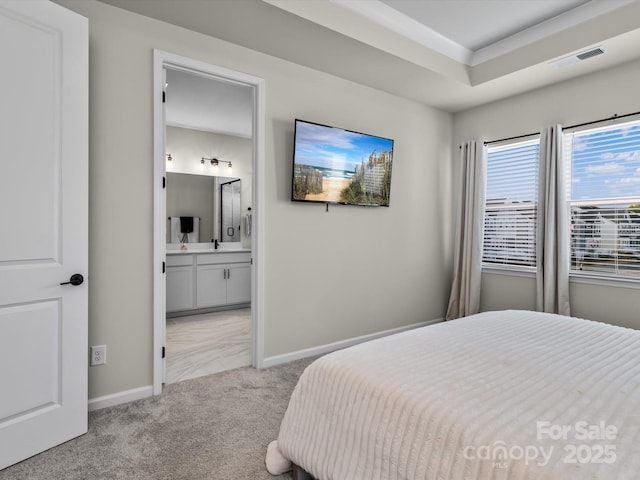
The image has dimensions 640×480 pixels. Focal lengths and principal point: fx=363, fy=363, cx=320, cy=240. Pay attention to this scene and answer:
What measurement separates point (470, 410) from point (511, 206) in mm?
3343

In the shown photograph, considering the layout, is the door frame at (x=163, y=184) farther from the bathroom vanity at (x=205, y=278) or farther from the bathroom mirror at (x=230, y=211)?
the bathroom mirror at (x=230, y=211)

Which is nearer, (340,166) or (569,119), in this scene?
(340,166)

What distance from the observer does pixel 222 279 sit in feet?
16.4

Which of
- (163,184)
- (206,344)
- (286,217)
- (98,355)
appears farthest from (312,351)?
(163,184)

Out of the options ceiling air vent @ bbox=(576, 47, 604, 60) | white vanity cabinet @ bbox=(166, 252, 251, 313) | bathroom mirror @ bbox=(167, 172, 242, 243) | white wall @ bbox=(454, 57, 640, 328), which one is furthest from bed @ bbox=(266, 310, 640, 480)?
bathroom mirror @ bbox=(167, 172, 242, 243)

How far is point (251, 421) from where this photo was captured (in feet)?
7.08

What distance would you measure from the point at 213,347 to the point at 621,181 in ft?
13.0

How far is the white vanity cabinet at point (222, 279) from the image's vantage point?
15.8 ft

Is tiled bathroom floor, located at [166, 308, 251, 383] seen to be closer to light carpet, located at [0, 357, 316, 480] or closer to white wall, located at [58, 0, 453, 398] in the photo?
light carpet, located at [0, 357, 316, 480]

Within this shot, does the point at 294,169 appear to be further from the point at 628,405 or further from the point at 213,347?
the point at 628,405

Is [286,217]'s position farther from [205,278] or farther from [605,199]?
[605,199]

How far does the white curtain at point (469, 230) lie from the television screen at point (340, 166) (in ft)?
3.40

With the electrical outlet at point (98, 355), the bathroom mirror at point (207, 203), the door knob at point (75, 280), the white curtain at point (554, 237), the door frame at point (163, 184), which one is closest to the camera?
the door knob at point (75, 280)

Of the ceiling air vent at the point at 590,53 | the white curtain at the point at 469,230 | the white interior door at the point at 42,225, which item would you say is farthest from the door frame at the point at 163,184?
the ceiling air vent at the point at 590,53
